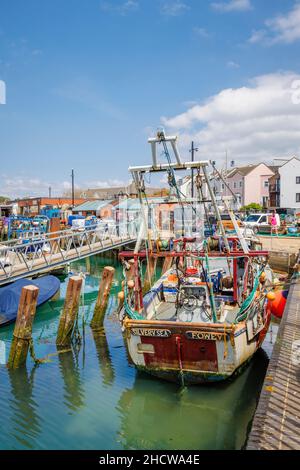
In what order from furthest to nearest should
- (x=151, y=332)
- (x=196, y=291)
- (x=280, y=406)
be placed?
(x=196, y=291) → (x=151, y=332) → (x=280, y=406)

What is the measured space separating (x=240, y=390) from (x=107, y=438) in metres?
4.18

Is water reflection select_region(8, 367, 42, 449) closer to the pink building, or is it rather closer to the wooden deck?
the wooden deck

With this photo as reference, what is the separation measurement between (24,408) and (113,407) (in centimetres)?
237

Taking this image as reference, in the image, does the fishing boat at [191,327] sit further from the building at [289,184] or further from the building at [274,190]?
the building at [274,190]

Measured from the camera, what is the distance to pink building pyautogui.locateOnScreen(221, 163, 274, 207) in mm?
69125

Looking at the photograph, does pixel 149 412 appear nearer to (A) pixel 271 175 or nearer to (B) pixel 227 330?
(B) pixel 227 330

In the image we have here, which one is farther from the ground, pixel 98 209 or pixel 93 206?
pixel 93 206

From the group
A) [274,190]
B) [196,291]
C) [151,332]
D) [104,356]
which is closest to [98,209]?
[274,190]

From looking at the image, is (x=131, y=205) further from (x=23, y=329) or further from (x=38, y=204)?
(x=23, y=329)

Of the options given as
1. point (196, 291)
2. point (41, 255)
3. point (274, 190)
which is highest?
point (274, 190)

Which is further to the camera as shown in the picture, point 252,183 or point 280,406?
point 252,183

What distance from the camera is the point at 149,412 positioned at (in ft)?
34.0

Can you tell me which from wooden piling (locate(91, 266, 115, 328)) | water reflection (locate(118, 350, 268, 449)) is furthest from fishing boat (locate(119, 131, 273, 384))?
wooden piling (locate(91, 266, 115, 328))

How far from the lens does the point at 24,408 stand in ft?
34.6
